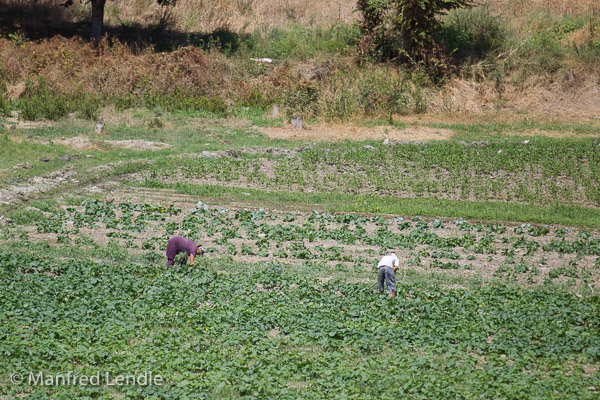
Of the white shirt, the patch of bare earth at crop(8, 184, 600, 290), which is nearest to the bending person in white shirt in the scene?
the white shirt

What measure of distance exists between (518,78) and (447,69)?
3.77 m

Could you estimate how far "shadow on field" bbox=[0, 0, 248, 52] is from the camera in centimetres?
4047

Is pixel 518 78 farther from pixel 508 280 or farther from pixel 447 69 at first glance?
pixel 508 280

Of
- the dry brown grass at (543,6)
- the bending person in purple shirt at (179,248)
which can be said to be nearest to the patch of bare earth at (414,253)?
the bending person in purple shirt at (179,248)

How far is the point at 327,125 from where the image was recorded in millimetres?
31422

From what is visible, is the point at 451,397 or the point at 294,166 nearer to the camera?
the point at 451,397

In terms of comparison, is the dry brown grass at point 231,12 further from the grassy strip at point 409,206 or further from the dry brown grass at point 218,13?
the grassy strip at point 409,206

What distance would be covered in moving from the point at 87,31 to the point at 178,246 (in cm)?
3229

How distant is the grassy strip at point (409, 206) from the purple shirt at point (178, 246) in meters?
6.34

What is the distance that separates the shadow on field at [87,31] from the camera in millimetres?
40469

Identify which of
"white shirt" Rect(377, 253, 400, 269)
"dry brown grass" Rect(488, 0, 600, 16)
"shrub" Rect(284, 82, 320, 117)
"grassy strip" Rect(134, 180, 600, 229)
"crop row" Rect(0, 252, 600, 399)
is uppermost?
"dry brown grass" Rect(488, 0, 600, 16)

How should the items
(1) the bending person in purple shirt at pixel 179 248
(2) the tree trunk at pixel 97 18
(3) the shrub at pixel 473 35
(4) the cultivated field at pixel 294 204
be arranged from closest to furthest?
(4) the cultivated field at pixel 294 204, (1) the bending person in purple shirt at pixel 179 248, (2) the tree trunk at pixel 97 18, (3) the shrub at pixel 473 35

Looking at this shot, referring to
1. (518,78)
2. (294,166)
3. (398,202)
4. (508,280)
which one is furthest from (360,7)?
(508,280)

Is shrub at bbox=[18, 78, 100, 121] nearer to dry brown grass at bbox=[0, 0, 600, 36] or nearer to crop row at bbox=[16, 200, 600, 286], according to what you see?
crop row at bbox=[16, 200, 600, 286]
